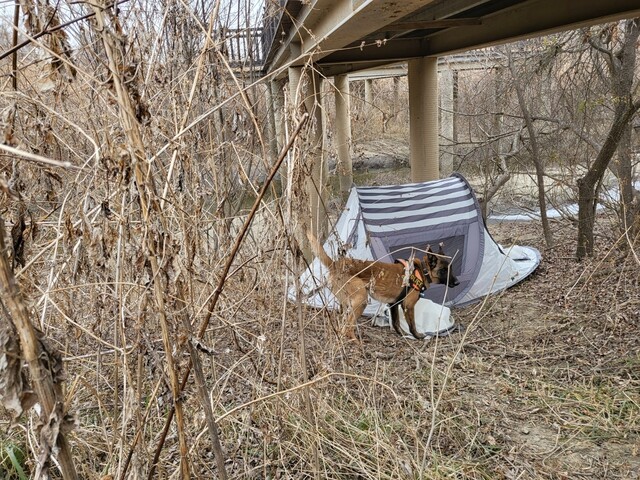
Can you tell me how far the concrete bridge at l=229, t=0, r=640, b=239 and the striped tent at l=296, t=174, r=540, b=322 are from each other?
0.82m

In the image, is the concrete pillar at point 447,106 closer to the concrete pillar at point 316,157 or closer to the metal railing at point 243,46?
the metal railing at point 243,46

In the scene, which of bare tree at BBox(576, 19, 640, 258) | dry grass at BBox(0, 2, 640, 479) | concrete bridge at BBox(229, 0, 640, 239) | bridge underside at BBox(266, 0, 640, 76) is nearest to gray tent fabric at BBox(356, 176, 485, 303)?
concrete bridge at BBox(229, 0, 640, 239)

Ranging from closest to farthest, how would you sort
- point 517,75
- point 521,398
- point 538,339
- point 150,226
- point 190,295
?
point 150,226
point 190,295
point 521,398
point 538,339
point 517,75

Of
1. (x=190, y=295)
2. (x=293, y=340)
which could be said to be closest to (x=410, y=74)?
(x=293, y=340)

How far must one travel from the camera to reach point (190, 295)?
66.2 inches

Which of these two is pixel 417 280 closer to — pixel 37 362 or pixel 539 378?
pixel 539 378

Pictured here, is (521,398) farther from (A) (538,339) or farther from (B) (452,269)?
(B) (452,269)

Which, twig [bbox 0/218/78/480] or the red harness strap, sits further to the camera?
the red harness strap

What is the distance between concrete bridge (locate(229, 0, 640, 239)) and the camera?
9.53ft

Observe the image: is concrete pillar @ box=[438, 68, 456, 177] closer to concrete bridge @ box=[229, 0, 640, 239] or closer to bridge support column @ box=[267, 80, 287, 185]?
bridge support column @ box=[267, 80, 287, 185]

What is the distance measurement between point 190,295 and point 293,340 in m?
2.48

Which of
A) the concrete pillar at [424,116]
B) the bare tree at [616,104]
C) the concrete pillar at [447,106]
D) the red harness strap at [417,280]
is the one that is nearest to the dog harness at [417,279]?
the red harness strap at [417,280]

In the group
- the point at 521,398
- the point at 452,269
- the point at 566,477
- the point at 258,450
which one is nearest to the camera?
the point at 258,450

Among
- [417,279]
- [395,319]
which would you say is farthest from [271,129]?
[395,319]
